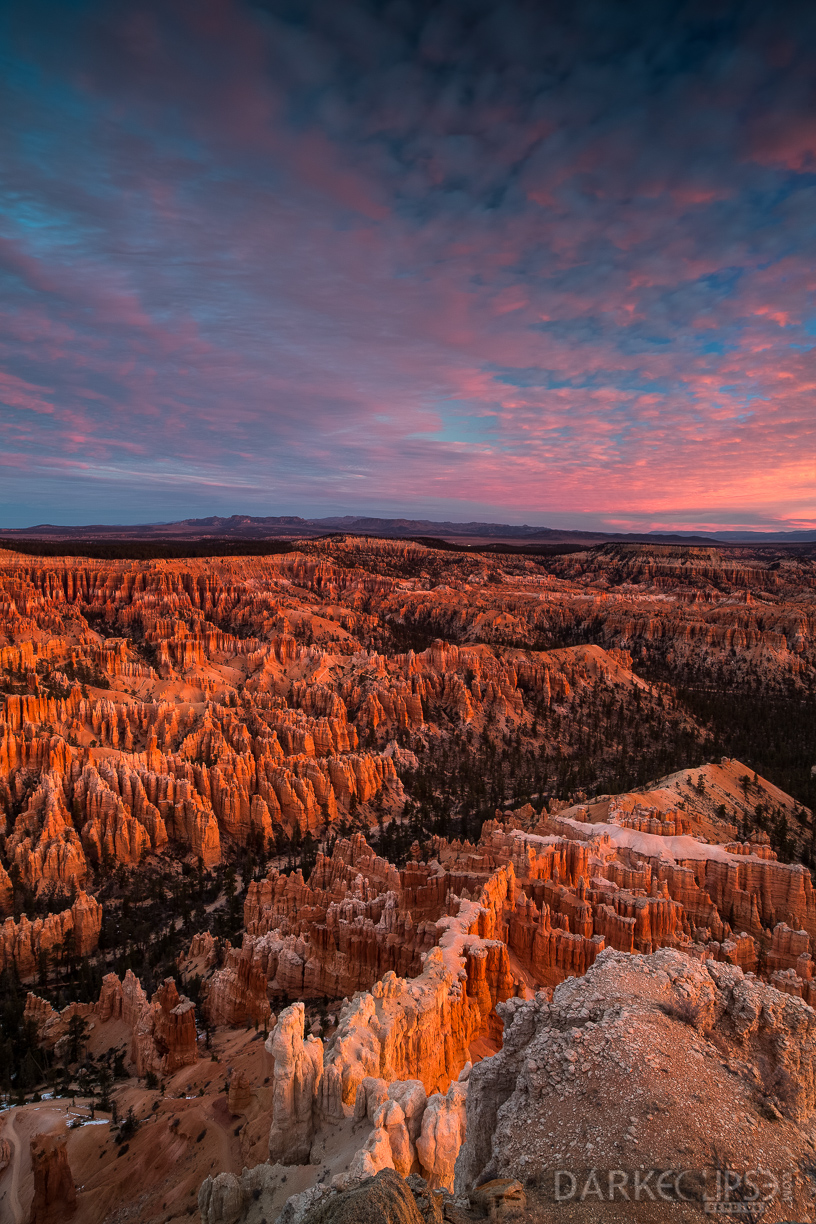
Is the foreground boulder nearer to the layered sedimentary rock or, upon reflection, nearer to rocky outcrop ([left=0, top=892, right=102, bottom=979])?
the layered sedimentary rock

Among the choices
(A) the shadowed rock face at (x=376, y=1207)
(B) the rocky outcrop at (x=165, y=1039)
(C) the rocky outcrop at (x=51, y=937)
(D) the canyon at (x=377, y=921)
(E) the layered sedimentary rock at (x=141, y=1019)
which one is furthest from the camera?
(C) the rocky outcrop at (x=51, y=937)

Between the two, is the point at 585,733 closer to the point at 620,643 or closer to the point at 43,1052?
the point at 620,643

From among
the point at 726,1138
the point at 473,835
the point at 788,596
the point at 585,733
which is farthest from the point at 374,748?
the point at 788,596

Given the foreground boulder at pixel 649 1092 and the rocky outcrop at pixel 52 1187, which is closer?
the foreground boulder at pixel 649 1092

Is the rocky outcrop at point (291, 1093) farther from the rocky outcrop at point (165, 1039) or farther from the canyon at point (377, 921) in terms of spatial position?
the rocky outcrop at point (165, 1039)

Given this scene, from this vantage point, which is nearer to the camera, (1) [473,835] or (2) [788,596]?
(1) [473,835]

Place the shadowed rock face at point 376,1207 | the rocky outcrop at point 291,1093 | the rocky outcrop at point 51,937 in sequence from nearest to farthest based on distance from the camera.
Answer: the shadowed rock face at point 376,1207 < the rocky outcrop at point 291,1093 < the rocky outcrop at point 51,937

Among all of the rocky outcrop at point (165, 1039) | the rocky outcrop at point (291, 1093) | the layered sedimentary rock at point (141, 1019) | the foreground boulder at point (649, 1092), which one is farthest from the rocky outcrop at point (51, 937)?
the foreground boulder at point (649, 1092)
